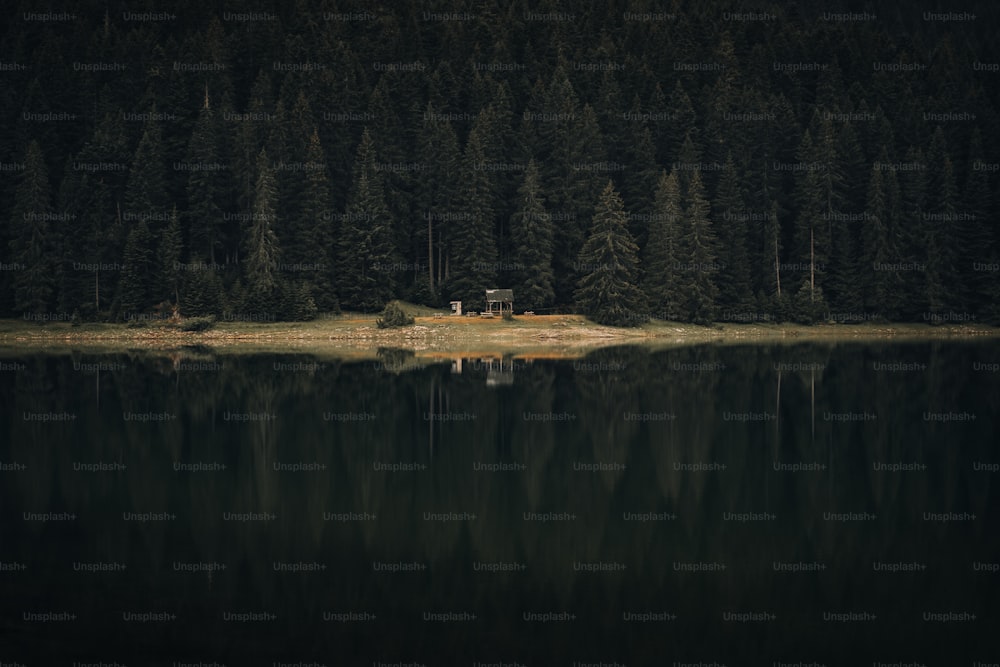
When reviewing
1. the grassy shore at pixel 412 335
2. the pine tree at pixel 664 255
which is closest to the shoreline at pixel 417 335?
the grassy shore at pixel 412 335

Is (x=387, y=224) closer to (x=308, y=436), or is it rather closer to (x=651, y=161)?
(x=651, y=161)

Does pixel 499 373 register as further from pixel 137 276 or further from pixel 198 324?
pixel 137 276

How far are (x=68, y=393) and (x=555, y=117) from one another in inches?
2713

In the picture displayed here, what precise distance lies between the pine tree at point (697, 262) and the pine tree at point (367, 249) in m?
26.4

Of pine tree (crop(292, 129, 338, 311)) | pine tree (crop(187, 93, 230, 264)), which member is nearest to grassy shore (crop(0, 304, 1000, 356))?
pine tree (crop(292, 129, 338, 311))

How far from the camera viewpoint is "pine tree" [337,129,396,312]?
320 ft

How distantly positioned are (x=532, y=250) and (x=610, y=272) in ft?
29.3

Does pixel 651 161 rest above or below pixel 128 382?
above

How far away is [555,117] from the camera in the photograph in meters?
112

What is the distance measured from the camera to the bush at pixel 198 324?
92000 mm

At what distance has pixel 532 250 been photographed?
99812 mm

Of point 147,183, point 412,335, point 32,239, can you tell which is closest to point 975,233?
point 412,335

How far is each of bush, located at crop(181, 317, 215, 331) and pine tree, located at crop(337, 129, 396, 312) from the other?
12056 millimetres

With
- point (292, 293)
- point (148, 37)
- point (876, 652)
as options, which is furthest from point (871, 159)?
point (876, 652)
